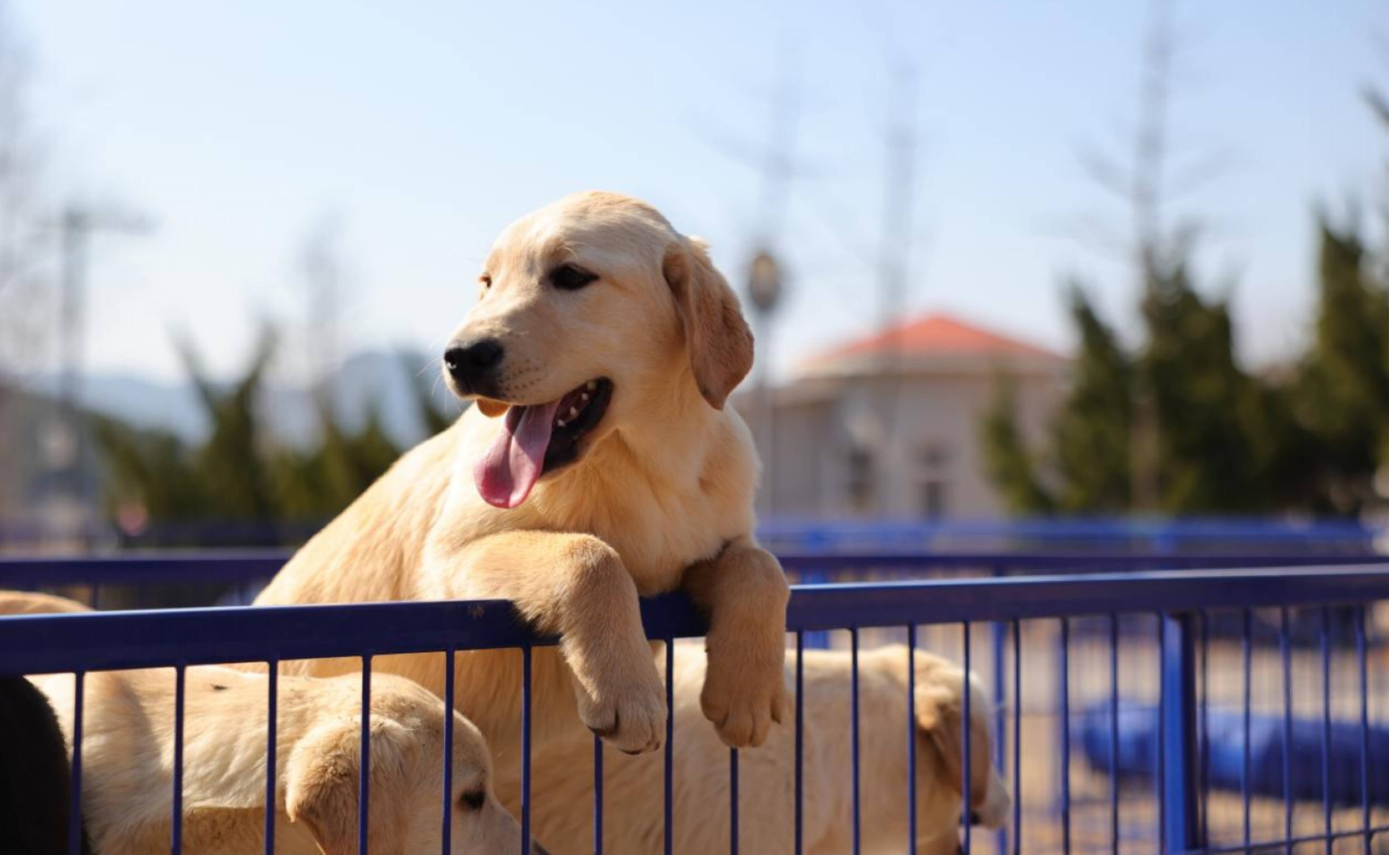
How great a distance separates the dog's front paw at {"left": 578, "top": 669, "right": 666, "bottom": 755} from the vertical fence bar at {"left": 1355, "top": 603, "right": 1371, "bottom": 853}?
2000 mm

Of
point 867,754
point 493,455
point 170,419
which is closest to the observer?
point 493,455

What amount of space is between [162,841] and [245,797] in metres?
0.16

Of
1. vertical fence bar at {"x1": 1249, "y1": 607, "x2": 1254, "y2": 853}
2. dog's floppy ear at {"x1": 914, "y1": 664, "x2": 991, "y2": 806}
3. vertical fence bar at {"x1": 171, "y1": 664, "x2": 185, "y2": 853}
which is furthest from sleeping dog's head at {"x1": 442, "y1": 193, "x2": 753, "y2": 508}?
vertical fence bar at {"x1": 1249, "y1": 607, "x2": 1254, "y2": 853}

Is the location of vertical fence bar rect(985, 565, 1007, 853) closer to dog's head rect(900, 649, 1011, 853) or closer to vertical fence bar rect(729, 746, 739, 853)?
dog's head rect(900, 649, 1011, 853)

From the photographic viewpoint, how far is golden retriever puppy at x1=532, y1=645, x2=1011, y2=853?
4066 mm

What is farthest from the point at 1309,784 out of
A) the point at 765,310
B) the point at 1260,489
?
the point at 1260,489

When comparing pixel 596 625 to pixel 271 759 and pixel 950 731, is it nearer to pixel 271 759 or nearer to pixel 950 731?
pixel 271 759

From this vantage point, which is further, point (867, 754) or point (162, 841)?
point (867, 754)

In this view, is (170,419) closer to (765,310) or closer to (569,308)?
(765,310)

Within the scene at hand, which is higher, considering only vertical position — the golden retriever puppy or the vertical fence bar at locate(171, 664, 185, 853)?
the vertical fence bar at locate(171, 664, 185, 853)

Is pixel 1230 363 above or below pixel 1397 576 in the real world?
above

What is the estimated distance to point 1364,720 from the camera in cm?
374

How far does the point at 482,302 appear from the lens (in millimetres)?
3613

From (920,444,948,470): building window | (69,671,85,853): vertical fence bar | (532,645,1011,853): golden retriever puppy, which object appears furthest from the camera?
(920,444,948,470): building window
